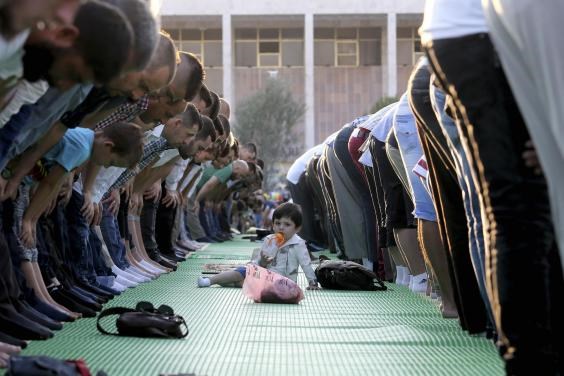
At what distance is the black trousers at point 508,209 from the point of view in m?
4.17

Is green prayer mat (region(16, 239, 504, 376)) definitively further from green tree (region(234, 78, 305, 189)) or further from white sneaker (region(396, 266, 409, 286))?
green tree (region(234, 78, 305, 189))

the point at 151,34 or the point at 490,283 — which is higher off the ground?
the point at 151,34

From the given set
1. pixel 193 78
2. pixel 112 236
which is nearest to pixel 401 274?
pixel 112 236

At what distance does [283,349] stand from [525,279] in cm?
197

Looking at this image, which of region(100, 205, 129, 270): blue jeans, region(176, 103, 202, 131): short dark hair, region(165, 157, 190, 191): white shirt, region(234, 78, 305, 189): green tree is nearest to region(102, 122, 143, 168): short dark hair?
region(100, 205, 129, 270): blue jeans

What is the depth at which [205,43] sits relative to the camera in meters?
75.8

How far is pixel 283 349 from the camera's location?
5977mm

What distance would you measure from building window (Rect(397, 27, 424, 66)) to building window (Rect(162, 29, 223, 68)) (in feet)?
33.2

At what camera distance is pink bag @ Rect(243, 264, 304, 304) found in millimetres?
8977

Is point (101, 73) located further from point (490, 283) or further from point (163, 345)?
point (163, 345)

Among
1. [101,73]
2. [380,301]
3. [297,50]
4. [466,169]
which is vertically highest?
[297,50]

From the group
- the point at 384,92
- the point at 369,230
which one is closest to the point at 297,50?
the point at 384,92

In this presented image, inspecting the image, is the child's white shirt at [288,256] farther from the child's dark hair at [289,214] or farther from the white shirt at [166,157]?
the white shirt at [166,157]

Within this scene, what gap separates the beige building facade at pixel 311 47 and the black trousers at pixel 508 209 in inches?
2627
